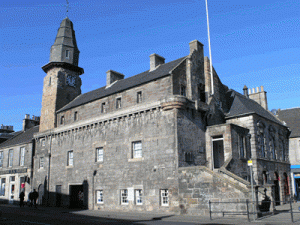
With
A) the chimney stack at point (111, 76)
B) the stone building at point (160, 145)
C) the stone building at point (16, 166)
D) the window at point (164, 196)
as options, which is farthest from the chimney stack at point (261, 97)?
the stone building at point (16, 166)

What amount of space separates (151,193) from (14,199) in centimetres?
2225

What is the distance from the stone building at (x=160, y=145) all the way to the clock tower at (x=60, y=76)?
0.93 ft

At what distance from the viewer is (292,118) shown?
126 feet

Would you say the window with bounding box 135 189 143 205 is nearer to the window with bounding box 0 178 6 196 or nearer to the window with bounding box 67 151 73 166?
the window with bounding box 67 151 73 166

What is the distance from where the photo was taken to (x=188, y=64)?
985 inches

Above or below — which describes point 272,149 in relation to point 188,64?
below

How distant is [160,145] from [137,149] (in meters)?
2.60

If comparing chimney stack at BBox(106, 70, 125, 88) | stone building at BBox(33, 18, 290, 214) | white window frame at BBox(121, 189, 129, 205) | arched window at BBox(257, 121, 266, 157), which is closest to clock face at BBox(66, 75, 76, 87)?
stone building at BBox(33, 18, 290, 214)

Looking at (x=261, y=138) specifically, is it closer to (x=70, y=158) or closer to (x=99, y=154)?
(x=99, y=154)

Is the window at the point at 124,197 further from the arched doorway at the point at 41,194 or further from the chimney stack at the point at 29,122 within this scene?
the chimney stack at the point at 29,122

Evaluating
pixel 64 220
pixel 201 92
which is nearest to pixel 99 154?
pixel 64 220

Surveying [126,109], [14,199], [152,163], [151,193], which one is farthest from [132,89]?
[14,199]

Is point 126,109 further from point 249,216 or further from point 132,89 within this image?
point 249,216

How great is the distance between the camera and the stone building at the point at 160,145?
835 inches
